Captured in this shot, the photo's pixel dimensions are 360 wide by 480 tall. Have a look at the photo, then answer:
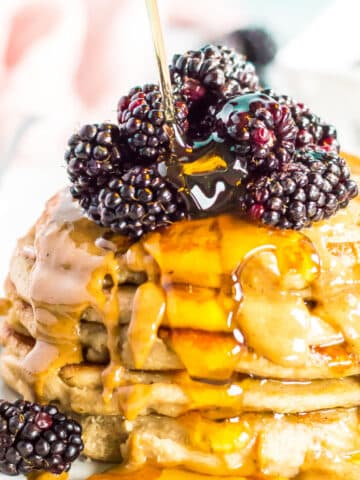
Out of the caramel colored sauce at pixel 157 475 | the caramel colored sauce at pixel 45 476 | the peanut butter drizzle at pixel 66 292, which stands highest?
the peanut butter drizzle at pixel 66 292

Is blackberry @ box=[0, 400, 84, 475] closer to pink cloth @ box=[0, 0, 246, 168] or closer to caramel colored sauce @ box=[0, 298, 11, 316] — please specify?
caramel colored sauce @ box=[0, 298, 11, 316]

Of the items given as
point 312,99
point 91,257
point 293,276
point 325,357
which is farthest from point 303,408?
point 312,99

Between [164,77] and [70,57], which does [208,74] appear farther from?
[70,57]

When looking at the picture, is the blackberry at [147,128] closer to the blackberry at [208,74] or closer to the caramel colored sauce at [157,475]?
the blackberry at [208,74]

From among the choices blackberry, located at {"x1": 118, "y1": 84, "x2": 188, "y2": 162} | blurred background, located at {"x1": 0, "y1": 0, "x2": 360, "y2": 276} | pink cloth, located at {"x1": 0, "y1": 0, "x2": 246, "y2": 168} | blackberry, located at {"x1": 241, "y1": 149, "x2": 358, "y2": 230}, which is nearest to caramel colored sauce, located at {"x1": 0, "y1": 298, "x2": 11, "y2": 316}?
blackberry, located at {"x1": 118, "y1": 84, "x2": 188, "y2": 162}

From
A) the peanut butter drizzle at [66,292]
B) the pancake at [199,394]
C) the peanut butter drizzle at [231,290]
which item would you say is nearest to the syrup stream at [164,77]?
the peanut butter drizzle at [231,290]

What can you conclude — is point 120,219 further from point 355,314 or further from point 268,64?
point 268,64

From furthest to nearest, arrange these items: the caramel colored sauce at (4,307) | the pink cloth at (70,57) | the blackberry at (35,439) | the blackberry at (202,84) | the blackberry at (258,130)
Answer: the pink cloth at (70,57), the caramel colored sauce at (4,307), the blackberry at (202,84), the blackberry at (35,439), the blackberry at (258,130)

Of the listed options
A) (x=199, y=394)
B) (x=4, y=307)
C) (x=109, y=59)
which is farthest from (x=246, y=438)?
(x=109, y=59)
